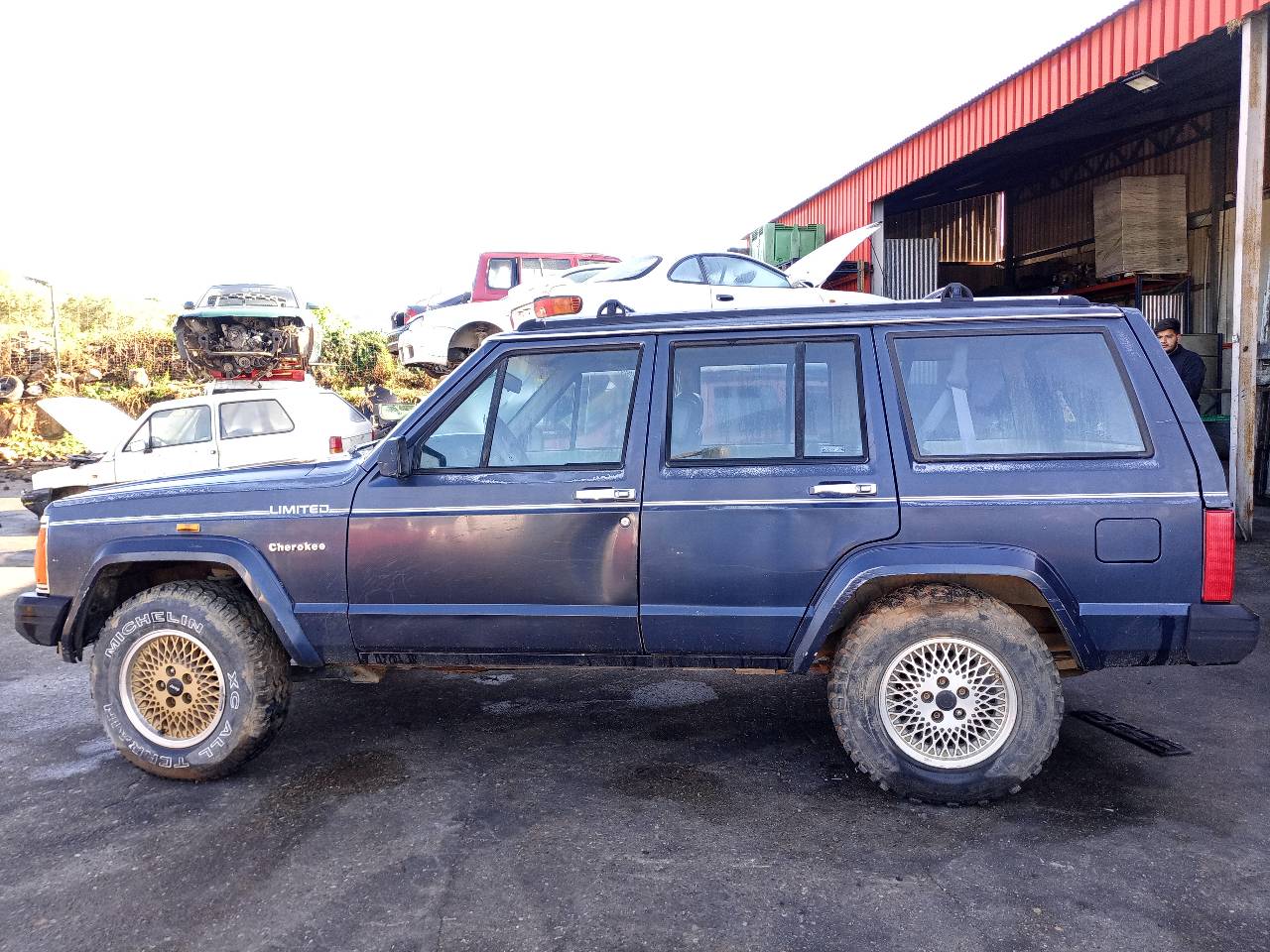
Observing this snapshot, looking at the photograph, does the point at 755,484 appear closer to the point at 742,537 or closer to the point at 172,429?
the point at 742,537

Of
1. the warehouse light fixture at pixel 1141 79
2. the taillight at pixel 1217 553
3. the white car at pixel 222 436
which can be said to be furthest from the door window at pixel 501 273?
the taillight at pixel 1217 553

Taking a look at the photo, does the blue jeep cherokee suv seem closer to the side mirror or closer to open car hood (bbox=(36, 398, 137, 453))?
the side mirror

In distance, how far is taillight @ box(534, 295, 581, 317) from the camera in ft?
26.6

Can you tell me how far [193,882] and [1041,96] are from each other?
11.6 m

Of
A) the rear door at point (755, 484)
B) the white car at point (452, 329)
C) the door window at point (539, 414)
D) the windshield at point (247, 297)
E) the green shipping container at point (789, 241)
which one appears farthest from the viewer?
the green shipping container at point (789, 241)

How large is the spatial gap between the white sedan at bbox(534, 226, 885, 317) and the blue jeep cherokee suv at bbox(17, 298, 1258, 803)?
481cm

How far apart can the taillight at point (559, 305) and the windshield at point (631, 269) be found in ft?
2.78

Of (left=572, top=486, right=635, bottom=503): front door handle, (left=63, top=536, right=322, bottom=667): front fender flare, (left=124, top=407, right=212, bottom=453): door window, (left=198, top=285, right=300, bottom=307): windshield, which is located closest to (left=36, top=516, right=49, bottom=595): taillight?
(left=63, top=536, right=322, bottom=667): front fender flare

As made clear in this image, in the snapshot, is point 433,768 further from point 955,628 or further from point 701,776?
point 955,628

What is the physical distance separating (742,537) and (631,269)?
6.20m

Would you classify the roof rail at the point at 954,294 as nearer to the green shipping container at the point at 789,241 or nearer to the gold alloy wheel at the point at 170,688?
the gold alloy wheel at the point at 170,688

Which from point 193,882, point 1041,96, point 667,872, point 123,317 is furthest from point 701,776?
point 123,317

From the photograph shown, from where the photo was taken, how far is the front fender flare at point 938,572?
3.15 m

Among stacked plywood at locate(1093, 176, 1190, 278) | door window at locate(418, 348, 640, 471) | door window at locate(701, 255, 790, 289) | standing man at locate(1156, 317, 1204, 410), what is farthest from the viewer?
stacked plywood at locate(1093, 176, 1190, 278)
